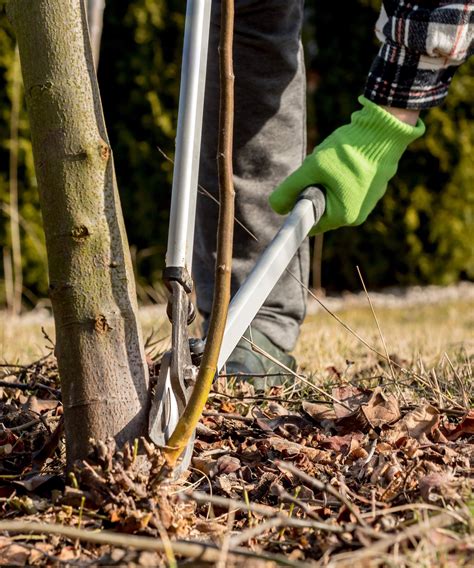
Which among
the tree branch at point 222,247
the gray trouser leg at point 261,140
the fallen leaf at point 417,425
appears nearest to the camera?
the tree branch at point 222,247

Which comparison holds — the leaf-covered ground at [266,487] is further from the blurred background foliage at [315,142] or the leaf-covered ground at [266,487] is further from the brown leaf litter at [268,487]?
the blurred background foliage at [315,142]

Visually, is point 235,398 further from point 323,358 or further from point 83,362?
point 323,358

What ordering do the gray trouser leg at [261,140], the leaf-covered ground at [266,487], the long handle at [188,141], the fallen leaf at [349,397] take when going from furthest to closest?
the gray trouser leg at [261,140] < the fallen leaf at [349,397] < the long handle at [188,141] < the leaf-covered ground at [266,487]

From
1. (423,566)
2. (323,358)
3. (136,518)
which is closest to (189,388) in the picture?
(136,518)

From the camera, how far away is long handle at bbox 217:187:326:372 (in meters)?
1.46

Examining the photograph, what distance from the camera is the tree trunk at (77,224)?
1311 millimetres

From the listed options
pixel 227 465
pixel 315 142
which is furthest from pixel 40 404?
pixel 315 142

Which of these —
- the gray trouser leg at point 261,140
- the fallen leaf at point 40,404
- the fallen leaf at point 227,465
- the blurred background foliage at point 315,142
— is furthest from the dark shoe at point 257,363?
the blurred background foliage at point 315,142

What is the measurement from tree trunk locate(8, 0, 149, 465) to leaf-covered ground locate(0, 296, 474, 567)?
0.25ft

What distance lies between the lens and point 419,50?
1807mm

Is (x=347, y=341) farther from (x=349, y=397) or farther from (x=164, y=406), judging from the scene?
(x=164, y=406)

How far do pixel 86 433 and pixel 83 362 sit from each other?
0.37ft

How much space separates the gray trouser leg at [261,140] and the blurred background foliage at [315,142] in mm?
3277

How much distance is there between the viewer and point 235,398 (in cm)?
179
